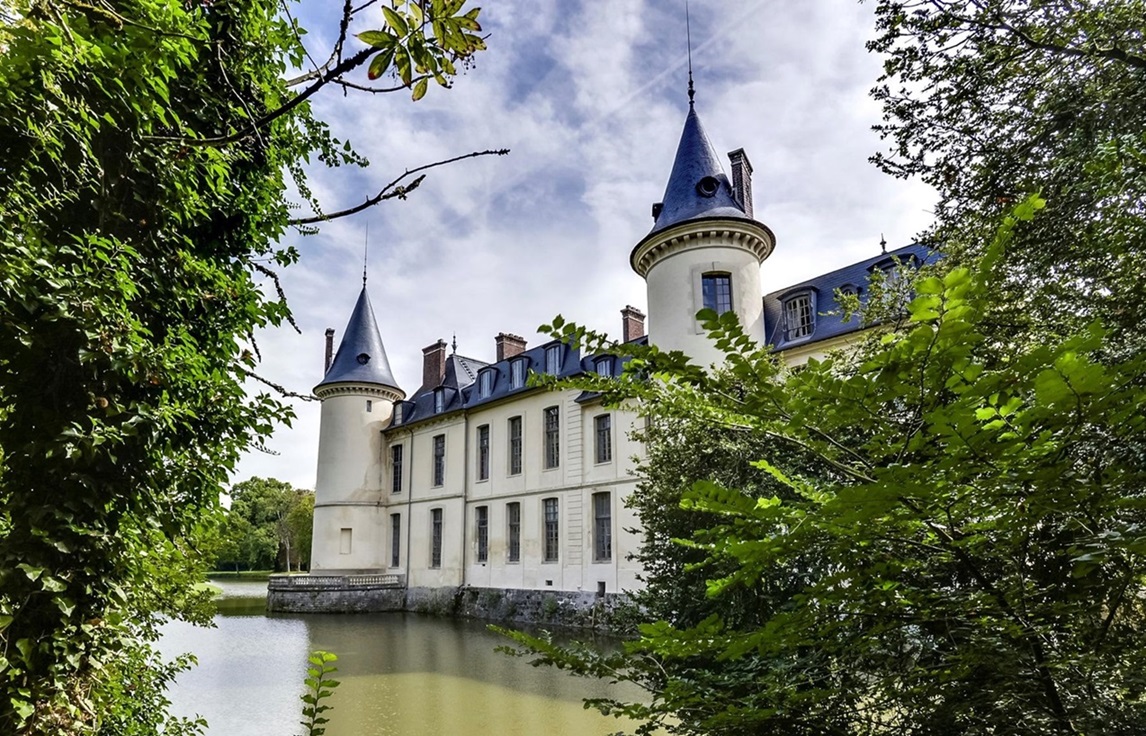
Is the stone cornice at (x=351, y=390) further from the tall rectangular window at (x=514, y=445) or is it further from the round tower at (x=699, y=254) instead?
the round tower at (x=699, y=254)

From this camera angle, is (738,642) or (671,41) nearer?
(738,642)

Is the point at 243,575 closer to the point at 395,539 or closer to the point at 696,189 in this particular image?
the point at 395,539

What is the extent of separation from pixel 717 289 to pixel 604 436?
6209 mm

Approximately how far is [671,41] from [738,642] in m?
4.37

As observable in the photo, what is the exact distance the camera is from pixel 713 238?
1540 cm

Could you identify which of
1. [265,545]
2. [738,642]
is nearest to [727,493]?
[738,642]

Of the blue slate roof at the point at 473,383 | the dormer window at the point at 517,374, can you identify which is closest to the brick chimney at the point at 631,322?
the blue slate roof at the point at 473,383

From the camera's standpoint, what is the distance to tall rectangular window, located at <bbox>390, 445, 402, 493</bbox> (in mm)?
27547

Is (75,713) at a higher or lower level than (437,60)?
lower

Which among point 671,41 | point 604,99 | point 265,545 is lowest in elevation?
point 265,545

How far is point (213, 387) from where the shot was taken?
3.79 meters

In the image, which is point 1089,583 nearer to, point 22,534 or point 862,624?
point 862,624

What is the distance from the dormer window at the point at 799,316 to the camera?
16.2m

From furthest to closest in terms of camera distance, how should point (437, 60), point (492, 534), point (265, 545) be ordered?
point (265, 545), point (492, 534), point (437, 60)
